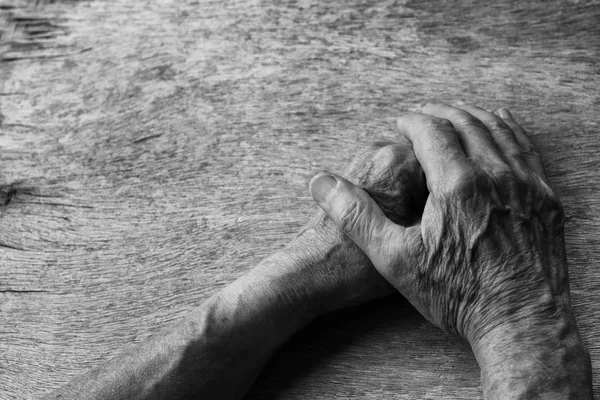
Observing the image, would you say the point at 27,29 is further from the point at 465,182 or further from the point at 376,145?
the point at 465,182

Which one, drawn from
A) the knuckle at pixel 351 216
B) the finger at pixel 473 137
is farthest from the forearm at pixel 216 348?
the finger at pixel 473 137

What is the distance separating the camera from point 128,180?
1.44 metres

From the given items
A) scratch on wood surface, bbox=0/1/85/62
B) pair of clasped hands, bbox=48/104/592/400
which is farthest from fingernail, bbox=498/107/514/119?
scratch on wood surface, bbox=0/1/85/62

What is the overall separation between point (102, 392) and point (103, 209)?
0.43 metres

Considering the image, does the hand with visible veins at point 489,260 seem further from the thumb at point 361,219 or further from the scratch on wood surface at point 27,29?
the scratch on wood surface at point 27,29

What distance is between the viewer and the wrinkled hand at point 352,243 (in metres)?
1.20

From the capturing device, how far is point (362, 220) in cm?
116

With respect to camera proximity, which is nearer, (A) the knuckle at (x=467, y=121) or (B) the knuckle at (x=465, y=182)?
(B) the knuckle at (x=465, y=182)

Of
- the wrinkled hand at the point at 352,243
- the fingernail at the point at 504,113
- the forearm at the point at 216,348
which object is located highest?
the fingernail at the point at 504,113

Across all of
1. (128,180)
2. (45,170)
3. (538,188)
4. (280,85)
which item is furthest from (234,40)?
(538,188)

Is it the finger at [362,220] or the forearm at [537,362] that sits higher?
the finger at [362,220]

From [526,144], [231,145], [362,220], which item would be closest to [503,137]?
[526,144]

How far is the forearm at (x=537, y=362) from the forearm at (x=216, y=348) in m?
0.34

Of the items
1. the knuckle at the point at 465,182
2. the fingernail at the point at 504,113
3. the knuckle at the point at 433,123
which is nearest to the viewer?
the knuckle at the point at 465,182
